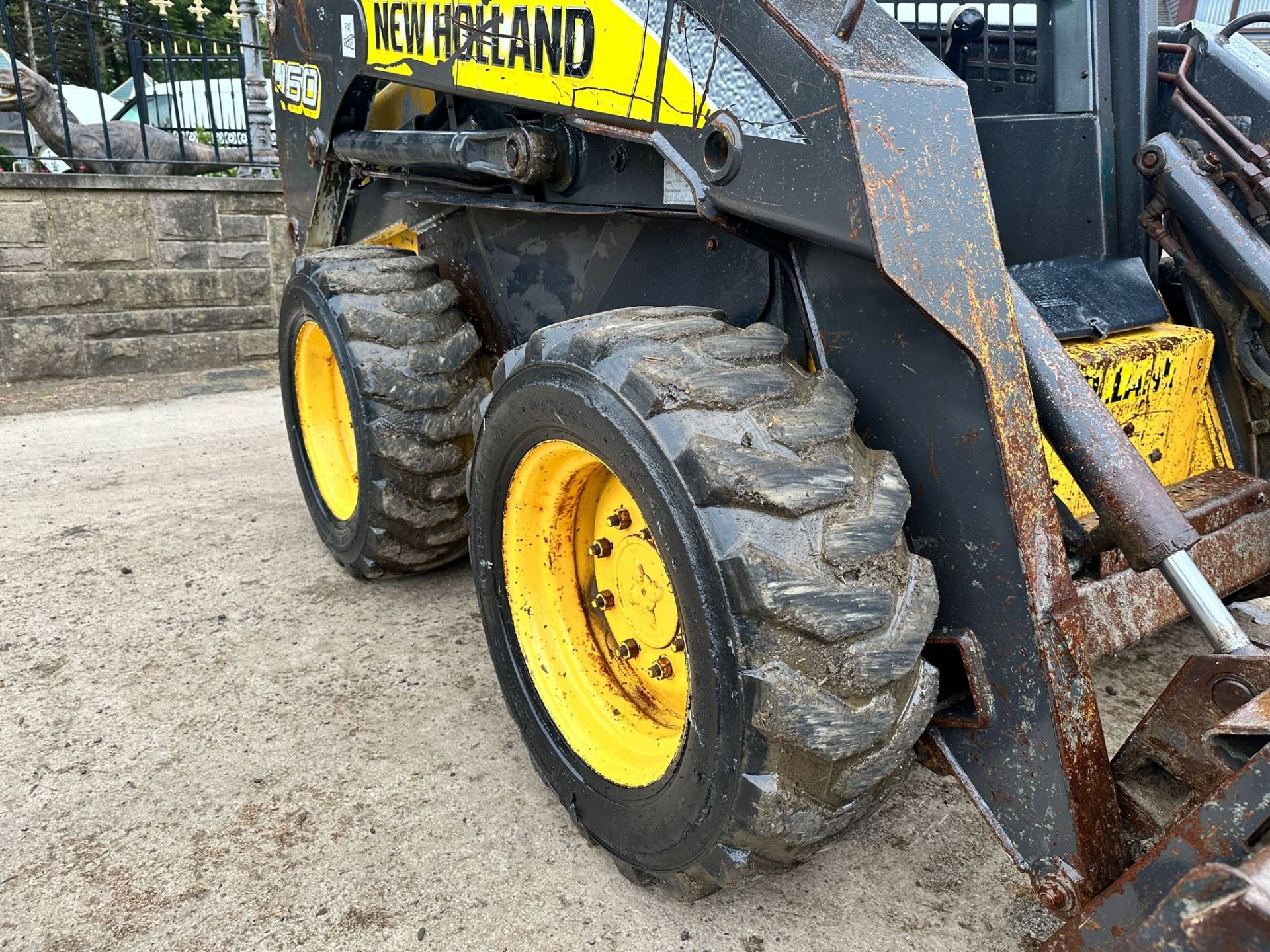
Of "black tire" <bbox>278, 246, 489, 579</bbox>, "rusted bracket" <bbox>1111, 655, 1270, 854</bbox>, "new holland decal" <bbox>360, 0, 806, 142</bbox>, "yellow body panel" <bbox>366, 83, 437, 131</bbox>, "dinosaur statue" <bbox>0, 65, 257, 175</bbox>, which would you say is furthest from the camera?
"dinosaur statue" <bbox>0, 65, 257, 175</bbox>

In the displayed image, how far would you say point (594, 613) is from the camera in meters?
2.30

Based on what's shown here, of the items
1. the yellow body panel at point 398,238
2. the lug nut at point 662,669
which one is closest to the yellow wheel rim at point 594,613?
the lug nut at point 662,669

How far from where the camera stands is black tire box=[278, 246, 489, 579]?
2.81 metres

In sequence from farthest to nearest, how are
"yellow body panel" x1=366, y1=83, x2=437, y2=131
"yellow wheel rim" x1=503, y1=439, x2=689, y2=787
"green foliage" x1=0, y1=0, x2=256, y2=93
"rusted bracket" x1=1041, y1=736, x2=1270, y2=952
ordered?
1. "green foliage" x1=0, y1=0, x2=256, y2=93
2. "yellow body panel" x1=366, y1=83, x2=437, y2=131
3. "yellow wheel rim" x1=503, y1=439, x2=689, y2=787
4. "rusted bracket" x1=1041, y1=736, x2=1270, y2=952

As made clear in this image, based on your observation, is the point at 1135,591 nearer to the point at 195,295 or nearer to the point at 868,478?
the point at 868,478

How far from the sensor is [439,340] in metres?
2.88

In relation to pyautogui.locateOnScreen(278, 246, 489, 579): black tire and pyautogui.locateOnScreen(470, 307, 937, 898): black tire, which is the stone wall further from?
pyautogui.locateOnScreen(470, 307, 937, 898): black tire

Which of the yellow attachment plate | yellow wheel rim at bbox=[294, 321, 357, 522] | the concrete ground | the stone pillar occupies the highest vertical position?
the stone pillar

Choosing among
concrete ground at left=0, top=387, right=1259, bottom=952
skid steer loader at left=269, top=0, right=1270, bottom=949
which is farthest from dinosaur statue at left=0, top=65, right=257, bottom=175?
skid steer loader at left=269, top=0, right=1270, bottom=949

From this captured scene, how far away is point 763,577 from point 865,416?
42cm

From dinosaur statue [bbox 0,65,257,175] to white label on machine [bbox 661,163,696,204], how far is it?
5.78m

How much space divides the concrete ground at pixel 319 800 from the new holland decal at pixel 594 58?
148cm

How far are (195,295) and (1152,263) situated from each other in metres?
5.79

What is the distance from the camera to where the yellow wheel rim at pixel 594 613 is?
2.04m
